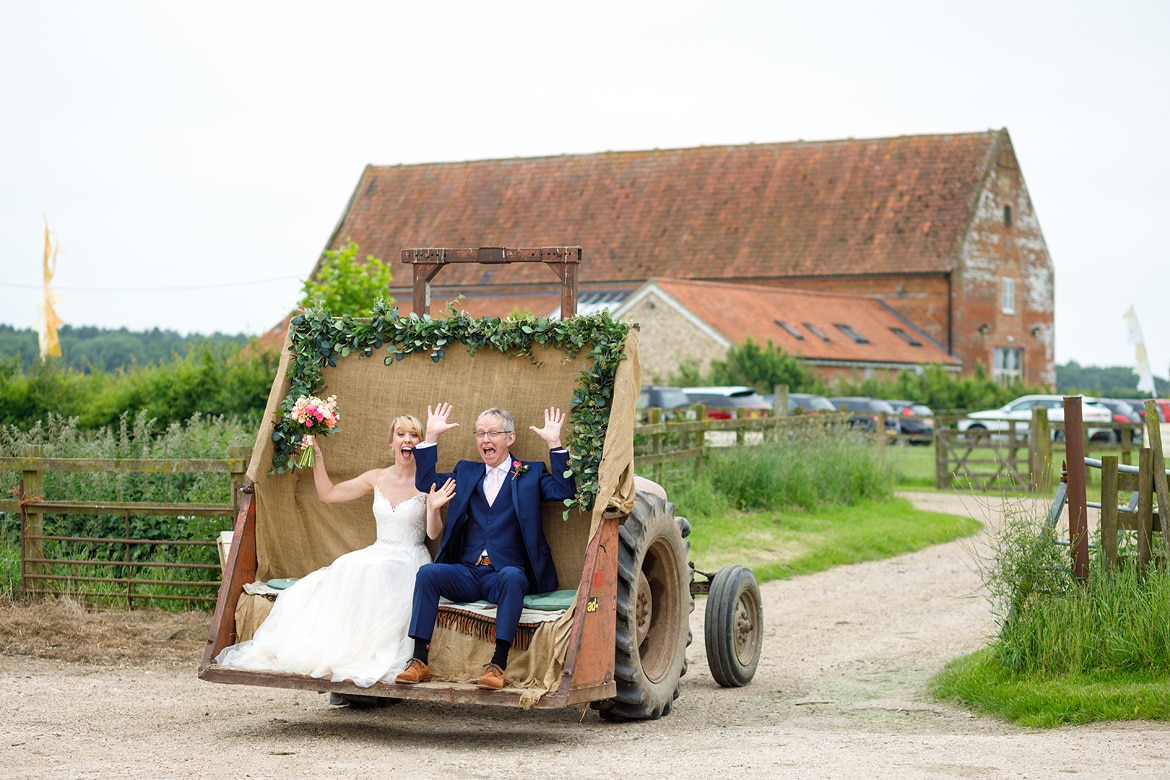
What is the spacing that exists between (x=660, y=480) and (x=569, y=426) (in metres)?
9.08

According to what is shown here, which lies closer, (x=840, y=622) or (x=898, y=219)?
(x=840, y=622)

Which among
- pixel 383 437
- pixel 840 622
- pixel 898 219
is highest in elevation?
pixel 898 219

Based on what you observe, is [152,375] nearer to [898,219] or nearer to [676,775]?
[676,775]

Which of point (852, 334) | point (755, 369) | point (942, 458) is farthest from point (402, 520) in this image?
point (852, 334)

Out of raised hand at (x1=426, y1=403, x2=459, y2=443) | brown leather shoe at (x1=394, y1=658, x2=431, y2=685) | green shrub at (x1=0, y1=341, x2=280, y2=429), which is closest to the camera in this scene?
brown leather shoe at (x1=394, y1=658, x2=431, y2=685)

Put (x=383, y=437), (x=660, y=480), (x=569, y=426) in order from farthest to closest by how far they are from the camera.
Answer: (x=660, y=480), (x=383, y=437), (x=569, y=426)

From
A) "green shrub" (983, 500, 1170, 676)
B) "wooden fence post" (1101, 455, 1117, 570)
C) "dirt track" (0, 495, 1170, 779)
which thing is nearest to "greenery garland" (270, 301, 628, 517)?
"dirt track" (0, 495, 1170, 779)

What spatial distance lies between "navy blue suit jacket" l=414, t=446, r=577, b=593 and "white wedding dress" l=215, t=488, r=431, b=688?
0.24 metres

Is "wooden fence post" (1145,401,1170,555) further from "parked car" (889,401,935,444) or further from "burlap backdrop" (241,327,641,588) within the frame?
"parked car" (889,401,935,444)

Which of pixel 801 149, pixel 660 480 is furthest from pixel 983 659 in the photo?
pixel 801 149

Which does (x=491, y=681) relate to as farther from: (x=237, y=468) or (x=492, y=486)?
(x=237, y=468)

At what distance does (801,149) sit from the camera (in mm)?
53844

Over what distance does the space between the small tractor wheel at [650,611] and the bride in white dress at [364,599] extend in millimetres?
1141

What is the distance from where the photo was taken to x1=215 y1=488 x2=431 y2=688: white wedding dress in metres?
7.68
